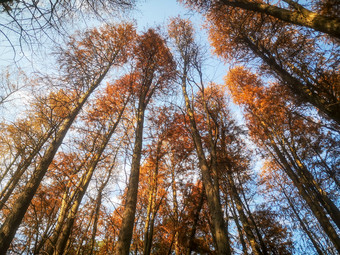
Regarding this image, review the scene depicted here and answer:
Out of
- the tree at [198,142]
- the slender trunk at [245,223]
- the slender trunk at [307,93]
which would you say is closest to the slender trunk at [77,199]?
the tree at [198,142]

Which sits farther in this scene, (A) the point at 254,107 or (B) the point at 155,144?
(A) the point at 254,107

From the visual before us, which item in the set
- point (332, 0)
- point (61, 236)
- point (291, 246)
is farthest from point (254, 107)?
point (61, 236)

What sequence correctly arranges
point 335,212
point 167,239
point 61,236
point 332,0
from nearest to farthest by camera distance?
point 332,0
point 61,236
point 335,212
point 167,239

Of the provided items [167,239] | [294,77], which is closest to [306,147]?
[294,77]

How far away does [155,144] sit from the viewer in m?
6.34

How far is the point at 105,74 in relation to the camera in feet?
24.7

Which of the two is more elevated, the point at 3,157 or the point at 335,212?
the point at 3,157

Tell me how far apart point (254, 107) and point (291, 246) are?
835 centimetres

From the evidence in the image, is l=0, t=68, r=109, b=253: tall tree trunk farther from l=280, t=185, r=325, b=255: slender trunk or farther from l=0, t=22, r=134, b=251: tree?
l=280, t=185, r=325, b=255: slender trunk

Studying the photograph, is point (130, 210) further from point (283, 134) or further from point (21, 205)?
point (283, 134)

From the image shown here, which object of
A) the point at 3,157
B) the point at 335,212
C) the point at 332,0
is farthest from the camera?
the point at 3,157

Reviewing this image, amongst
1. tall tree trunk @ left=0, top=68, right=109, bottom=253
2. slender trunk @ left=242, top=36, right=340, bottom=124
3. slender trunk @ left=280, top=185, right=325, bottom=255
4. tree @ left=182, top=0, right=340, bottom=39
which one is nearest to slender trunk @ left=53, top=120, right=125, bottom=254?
tall tree trunk @ left=0, top=68, right=109, bottom=253

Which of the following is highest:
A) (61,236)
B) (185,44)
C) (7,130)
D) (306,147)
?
(185,44)

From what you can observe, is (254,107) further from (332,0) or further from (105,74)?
(105,74)
